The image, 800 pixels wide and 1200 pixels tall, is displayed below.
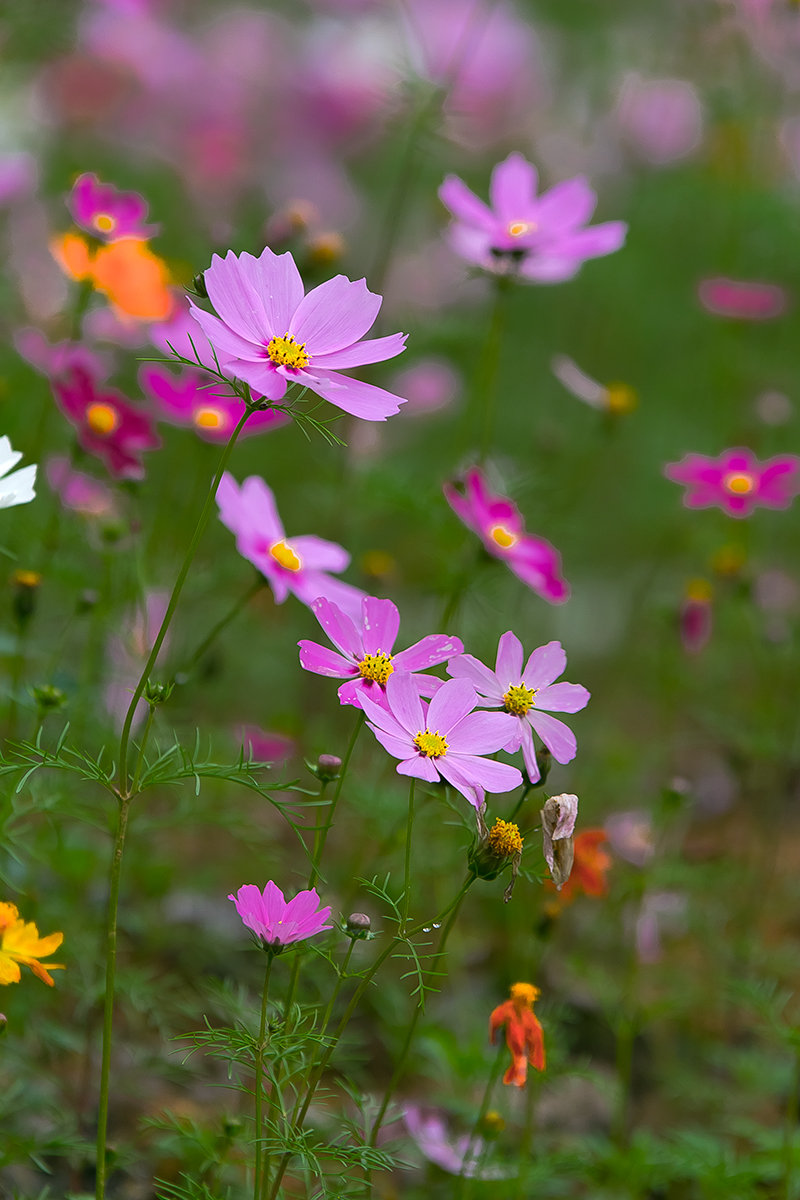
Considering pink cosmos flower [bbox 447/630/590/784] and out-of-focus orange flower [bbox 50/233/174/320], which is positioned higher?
out-of-focus orange flower [bbox 50/233/174/320]

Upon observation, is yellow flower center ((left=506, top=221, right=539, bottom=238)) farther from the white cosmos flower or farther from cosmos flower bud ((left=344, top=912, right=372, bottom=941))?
cosmos flower bud ((left=344, top=912, right=372, bottom=941))

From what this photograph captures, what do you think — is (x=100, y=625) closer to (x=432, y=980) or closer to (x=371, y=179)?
(x=432, y=980)

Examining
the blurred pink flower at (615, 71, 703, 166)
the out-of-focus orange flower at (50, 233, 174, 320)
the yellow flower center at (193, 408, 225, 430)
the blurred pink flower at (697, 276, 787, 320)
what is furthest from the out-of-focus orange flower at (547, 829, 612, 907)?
the blurred pink flower at (615, 71, 703, 166)

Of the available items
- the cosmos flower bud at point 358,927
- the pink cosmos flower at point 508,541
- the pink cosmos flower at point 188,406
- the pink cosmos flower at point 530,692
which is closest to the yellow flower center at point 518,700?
the pink cosmos flower at point 530,692

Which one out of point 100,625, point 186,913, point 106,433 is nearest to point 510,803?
point 186,913

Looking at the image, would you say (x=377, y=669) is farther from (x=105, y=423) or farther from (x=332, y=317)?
(x=105, y=423)

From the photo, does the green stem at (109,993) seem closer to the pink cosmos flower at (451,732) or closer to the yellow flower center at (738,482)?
the pink cosmos flower at (451,732)
